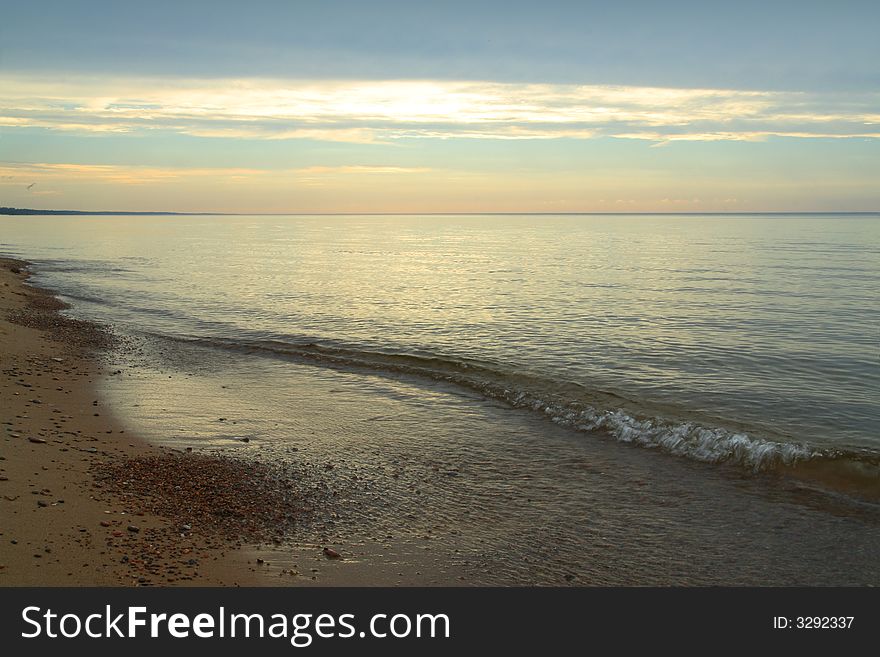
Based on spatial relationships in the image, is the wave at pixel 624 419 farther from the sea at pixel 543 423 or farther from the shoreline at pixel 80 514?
the shoreline at pixel 80 514

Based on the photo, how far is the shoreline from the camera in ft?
24.4

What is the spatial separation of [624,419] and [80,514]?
36.9 ft

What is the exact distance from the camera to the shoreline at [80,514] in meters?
7.43

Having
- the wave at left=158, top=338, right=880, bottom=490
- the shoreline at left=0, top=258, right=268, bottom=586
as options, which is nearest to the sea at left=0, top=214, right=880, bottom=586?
the wave at left=158, top=338, right=880, bottom=490

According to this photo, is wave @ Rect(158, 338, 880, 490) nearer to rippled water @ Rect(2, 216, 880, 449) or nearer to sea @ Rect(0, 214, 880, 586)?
sea @ Rect(0, 214, 880, 586)

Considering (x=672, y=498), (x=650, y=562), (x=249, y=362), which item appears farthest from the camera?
(x=249, y=362)

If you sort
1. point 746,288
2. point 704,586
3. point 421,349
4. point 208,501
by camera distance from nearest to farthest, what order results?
point 704,586 → point 208,501 → point 421,349 → point 746,288

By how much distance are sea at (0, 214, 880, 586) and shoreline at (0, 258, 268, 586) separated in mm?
882

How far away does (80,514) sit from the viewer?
347 inches

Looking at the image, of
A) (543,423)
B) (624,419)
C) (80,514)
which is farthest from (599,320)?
(80,514)

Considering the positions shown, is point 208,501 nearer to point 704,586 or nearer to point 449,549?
point 449,549
